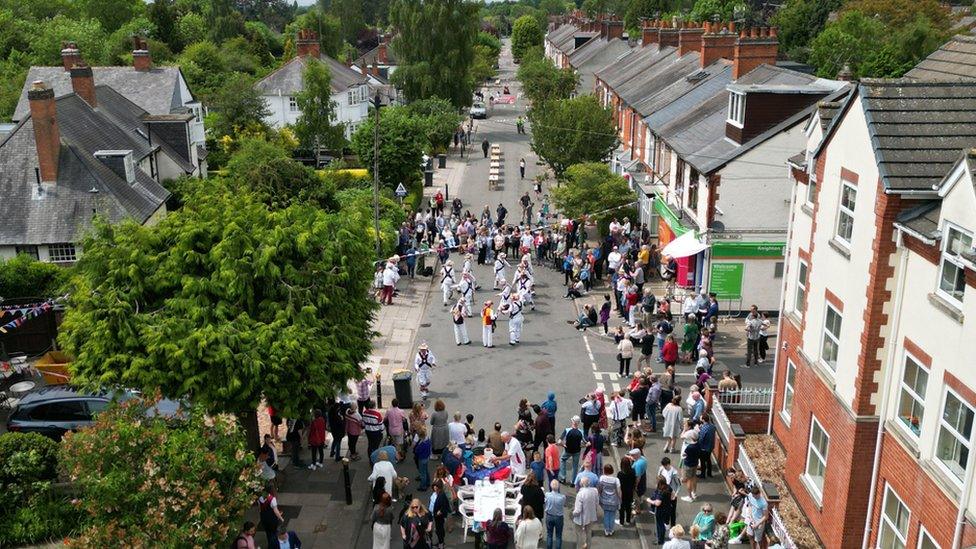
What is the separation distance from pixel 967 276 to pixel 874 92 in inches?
159

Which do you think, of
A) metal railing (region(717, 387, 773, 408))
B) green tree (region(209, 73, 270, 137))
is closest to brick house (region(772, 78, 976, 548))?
metal railing (region(717, 387, 773, 408))

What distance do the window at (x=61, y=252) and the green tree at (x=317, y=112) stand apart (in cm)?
2121

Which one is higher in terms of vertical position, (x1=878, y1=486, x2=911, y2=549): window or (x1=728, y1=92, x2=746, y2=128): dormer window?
(x1=728, y1=92, x2=746, y2=128): dormer window

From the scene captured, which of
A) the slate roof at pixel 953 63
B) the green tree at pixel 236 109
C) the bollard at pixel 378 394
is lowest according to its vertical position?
the bollard at pixel 378 394

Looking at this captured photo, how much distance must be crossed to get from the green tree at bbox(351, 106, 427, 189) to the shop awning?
20622 mm

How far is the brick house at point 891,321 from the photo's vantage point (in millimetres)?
12359

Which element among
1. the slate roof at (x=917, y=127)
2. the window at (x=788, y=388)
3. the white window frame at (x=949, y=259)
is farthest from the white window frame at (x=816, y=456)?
the slate roof at (x=917, y=127)

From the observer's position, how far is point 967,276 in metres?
11.8

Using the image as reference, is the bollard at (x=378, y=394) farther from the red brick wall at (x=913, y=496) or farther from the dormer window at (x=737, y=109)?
the dormer window at (x=737, y=109)

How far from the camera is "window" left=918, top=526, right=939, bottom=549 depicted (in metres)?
12.9

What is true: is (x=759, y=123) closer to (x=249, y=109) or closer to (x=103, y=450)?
(x=103, y=450)

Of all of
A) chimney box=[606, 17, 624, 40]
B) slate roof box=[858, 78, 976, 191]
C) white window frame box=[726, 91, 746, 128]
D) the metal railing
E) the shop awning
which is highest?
chimney box=[606, 17, 624, 40]

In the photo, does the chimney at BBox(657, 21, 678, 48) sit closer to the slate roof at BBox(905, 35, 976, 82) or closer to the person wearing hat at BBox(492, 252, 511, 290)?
the person wearing hat at BBox(492, 252, 511, 290)


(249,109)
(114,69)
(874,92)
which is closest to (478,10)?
(249,109)
